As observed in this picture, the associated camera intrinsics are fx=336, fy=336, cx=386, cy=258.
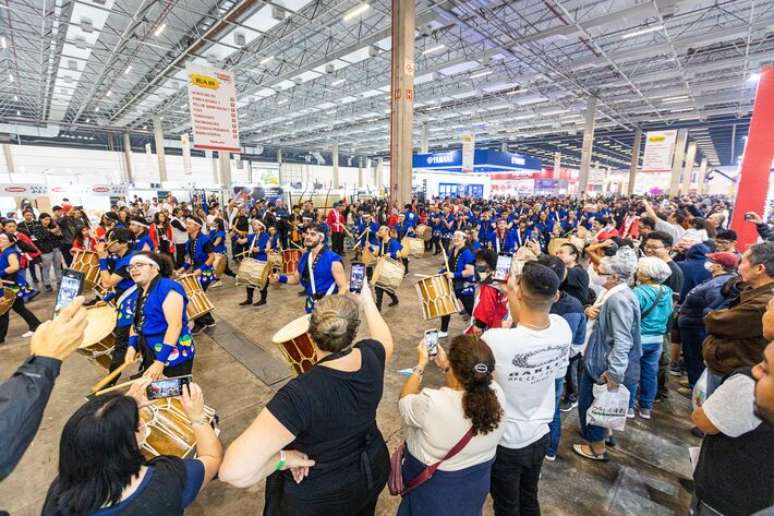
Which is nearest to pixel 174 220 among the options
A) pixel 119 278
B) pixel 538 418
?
pixel 119 278

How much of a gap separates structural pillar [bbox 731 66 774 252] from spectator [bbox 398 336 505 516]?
9.32 m

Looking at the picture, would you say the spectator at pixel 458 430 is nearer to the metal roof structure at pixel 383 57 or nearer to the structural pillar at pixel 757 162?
the structural pillar at pixel 757 162

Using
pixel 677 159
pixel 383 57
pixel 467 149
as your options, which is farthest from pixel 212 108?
pixel 677 159

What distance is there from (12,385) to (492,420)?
72.4 inches

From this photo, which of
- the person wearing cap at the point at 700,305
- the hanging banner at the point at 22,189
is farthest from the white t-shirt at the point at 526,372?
the hanging banner at the point at 22,189

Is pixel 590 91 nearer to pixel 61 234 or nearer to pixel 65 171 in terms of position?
pixel 61 234

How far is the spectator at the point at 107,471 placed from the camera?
1.06m

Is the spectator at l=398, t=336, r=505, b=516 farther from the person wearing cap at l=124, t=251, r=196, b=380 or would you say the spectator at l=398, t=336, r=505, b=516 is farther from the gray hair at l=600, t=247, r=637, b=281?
the person wearing cap at l=124, t=251, r=196, b=380

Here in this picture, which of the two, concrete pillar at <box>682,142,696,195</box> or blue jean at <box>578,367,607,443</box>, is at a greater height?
concrete pillar at <box>682,142,696,195</box>

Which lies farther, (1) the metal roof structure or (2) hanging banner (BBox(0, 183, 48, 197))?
(2) hanging banner (BBox(0, 183, 48, 197))

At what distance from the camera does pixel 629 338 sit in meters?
2.50

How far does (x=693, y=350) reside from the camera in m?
3.91

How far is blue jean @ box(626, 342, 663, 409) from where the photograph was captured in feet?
10.6

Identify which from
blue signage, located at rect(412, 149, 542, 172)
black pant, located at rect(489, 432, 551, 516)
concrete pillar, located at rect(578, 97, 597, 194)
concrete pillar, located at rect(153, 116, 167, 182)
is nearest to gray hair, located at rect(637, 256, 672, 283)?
black pant, located at rect(489, 432, 551, 516)
